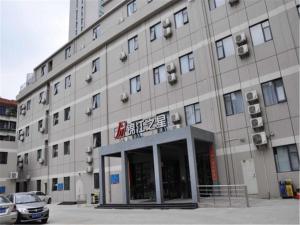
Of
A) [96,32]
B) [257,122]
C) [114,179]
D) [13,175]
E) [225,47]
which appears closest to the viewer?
[257,122]

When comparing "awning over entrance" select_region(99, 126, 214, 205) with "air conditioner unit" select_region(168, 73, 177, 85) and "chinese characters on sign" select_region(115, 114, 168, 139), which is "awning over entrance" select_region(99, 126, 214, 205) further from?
"air conditioner unit" select_region(168, 73, 177, 85)

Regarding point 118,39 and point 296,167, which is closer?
point 296,167

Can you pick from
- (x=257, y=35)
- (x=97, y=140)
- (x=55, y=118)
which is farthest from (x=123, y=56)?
(x=55, y=118)

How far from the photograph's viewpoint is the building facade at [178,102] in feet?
48.1

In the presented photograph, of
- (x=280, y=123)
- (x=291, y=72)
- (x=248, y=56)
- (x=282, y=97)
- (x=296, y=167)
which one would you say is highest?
(x=248, y=56)

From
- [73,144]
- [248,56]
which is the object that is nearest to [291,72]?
[248,56]

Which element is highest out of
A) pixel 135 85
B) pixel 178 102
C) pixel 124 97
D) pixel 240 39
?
pixel 240 39

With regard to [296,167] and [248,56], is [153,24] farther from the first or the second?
[296,167]

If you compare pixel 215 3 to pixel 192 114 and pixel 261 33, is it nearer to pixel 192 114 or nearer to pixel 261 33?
pixel 261 33

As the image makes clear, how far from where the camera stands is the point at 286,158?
555 inches

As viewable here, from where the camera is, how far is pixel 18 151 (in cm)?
3481

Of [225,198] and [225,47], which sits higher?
[225,47]

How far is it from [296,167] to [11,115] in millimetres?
37816

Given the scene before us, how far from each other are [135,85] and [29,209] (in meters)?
12.0
